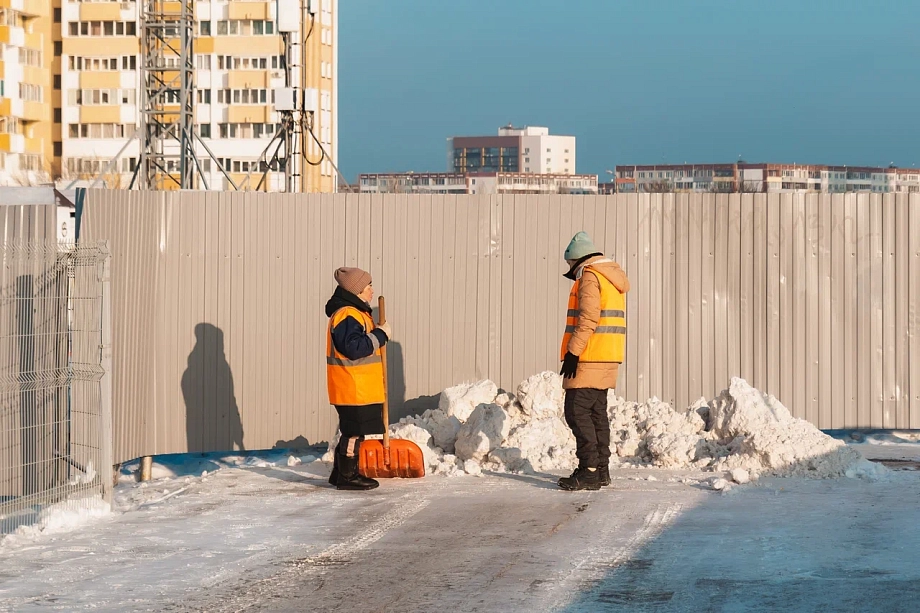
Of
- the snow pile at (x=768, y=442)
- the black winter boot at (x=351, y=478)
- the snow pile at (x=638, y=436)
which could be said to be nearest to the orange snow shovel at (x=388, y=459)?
the black winter boot at (x=351, y=478)

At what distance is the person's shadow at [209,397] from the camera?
1268 cm

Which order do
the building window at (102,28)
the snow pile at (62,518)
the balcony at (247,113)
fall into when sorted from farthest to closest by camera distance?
the balcony at (247,113) < the building window at (102,28) < the snow pile at (62,518)

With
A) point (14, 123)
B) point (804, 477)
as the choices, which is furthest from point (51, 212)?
point (14, 123)

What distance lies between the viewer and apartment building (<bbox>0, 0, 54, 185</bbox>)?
78.6 m

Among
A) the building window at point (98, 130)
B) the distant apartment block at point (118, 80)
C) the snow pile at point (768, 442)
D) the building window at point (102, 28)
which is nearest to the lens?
the snow pile at point (768, 442)

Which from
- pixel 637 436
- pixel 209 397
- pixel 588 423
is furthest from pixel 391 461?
pixel 209 397

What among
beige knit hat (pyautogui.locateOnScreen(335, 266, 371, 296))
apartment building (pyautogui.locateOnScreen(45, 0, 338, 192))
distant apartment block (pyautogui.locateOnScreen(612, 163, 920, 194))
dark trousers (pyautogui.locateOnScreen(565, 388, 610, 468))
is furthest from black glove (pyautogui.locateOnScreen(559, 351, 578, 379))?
distant apartment block (pyautogui.locateOnScreen(612, 163, 920, 194))

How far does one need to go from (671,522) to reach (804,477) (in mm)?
2246

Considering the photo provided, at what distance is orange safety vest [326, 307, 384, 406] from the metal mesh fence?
1.78m

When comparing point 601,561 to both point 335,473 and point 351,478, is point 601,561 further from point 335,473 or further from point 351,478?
point 335,473

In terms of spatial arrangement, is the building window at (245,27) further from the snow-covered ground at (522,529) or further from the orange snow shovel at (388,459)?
the orange snow shovel at (388,459)

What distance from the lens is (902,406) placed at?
42.7 feet

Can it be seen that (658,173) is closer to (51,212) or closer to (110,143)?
(110,143)

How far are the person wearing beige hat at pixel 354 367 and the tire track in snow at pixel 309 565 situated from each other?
2.97 ft
